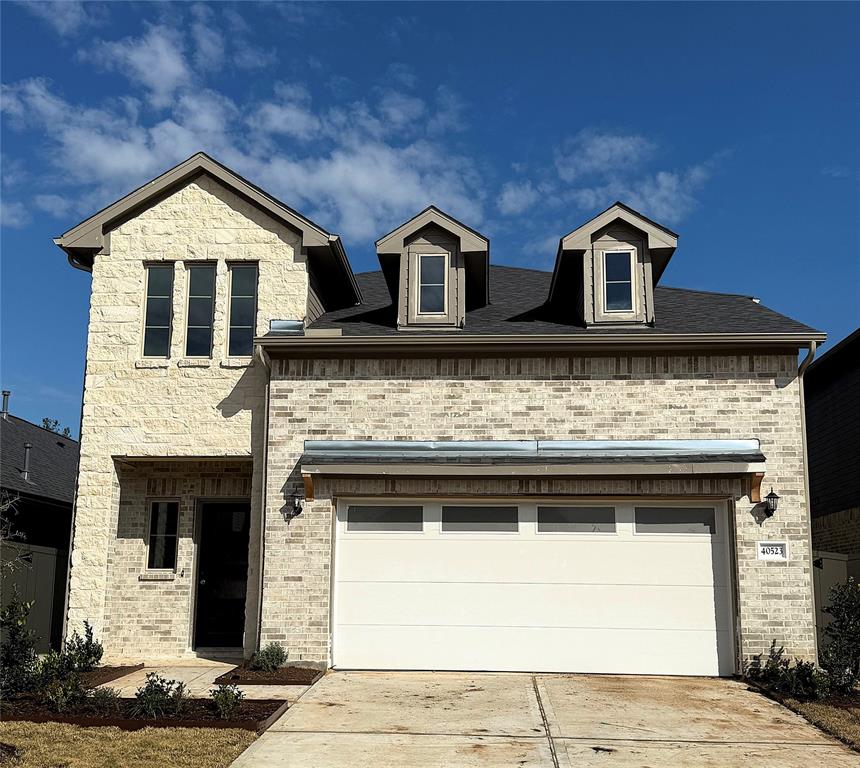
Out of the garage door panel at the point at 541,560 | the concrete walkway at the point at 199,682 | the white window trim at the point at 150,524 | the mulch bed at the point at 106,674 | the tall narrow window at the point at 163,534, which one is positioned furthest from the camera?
the tall narrow window at the point at 163,534

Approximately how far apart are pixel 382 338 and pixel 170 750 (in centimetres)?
700

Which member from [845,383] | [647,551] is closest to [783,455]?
[647,551]

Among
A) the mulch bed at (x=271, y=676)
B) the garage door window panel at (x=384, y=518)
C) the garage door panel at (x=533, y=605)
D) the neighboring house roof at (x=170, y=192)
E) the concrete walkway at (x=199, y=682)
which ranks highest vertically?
the neighboring house roof at (x=170, y=192)

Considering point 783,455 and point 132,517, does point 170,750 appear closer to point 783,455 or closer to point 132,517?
point 132,517

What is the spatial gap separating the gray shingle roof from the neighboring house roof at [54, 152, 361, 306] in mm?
1454

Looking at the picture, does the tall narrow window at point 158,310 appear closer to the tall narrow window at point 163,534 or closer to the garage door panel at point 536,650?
the tall narrow window at point 163,534

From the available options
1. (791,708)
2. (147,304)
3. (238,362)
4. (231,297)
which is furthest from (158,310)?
(791,708)

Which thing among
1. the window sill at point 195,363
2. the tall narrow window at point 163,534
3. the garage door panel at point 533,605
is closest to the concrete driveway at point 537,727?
the garage door panel at point 533,605

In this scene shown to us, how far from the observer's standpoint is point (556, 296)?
54.7 ft

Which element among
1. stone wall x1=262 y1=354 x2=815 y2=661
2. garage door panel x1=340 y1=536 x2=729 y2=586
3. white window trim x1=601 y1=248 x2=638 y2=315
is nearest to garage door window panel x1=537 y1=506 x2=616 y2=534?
garage door panel x1=340 y1=536 x2=729 y2=586

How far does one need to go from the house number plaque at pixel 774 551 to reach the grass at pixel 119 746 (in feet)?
25.6

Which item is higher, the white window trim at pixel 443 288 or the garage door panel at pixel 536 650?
the white window trim at pixel 443 288

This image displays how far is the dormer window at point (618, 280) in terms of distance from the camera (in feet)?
49.6

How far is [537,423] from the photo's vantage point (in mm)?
13984
